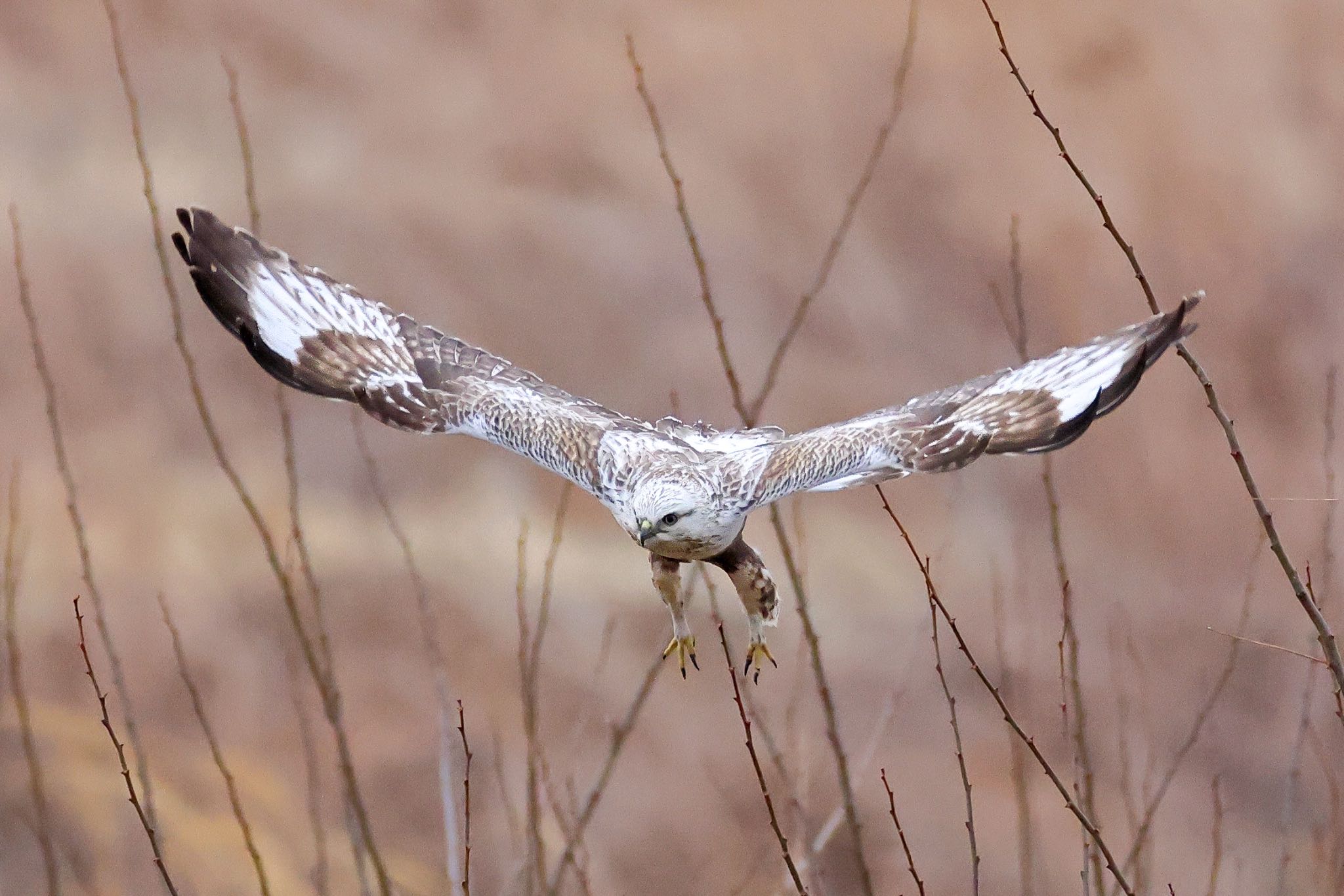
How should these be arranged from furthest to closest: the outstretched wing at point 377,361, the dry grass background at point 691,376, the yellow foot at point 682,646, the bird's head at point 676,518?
the dry grass background at point 691,376
the outstretched wing at point 377,361
the yellow foot at point 682,646
the bird's head at point 676,518

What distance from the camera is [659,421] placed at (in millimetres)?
2145

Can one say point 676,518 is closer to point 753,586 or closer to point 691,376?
point 753,586

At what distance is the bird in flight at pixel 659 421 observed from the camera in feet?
5.60

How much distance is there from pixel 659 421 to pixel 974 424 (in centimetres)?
52

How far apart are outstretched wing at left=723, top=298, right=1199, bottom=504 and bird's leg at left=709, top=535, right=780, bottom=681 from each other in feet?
0.48

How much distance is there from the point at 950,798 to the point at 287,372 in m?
3.01

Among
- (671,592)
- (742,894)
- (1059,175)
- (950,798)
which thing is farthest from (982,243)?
(671,592)

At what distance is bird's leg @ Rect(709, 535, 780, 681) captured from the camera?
74.6 inches

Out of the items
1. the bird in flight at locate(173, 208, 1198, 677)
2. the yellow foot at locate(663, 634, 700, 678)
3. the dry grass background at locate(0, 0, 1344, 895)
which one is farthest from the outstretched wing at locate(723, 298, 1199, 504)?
the dry grass background at locate(0, 0, 1344, 895)

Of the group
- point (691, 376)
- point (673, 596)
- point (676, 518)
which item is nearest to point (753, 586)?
point (673, 596)

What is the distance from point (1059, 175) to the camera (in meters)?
4.61

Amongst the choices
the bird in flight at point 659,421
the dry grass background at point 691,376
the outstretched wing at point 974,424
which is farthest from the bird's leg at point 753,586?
the dry grass background at point 691,376

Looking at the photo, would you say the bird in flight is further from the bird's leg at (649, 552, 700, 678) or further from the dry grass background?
the dry grass background

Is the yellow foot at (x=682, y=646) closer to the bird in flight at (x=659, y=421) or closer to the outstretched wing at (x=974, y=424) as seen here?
the bird in flight at (x=659, y=421)
